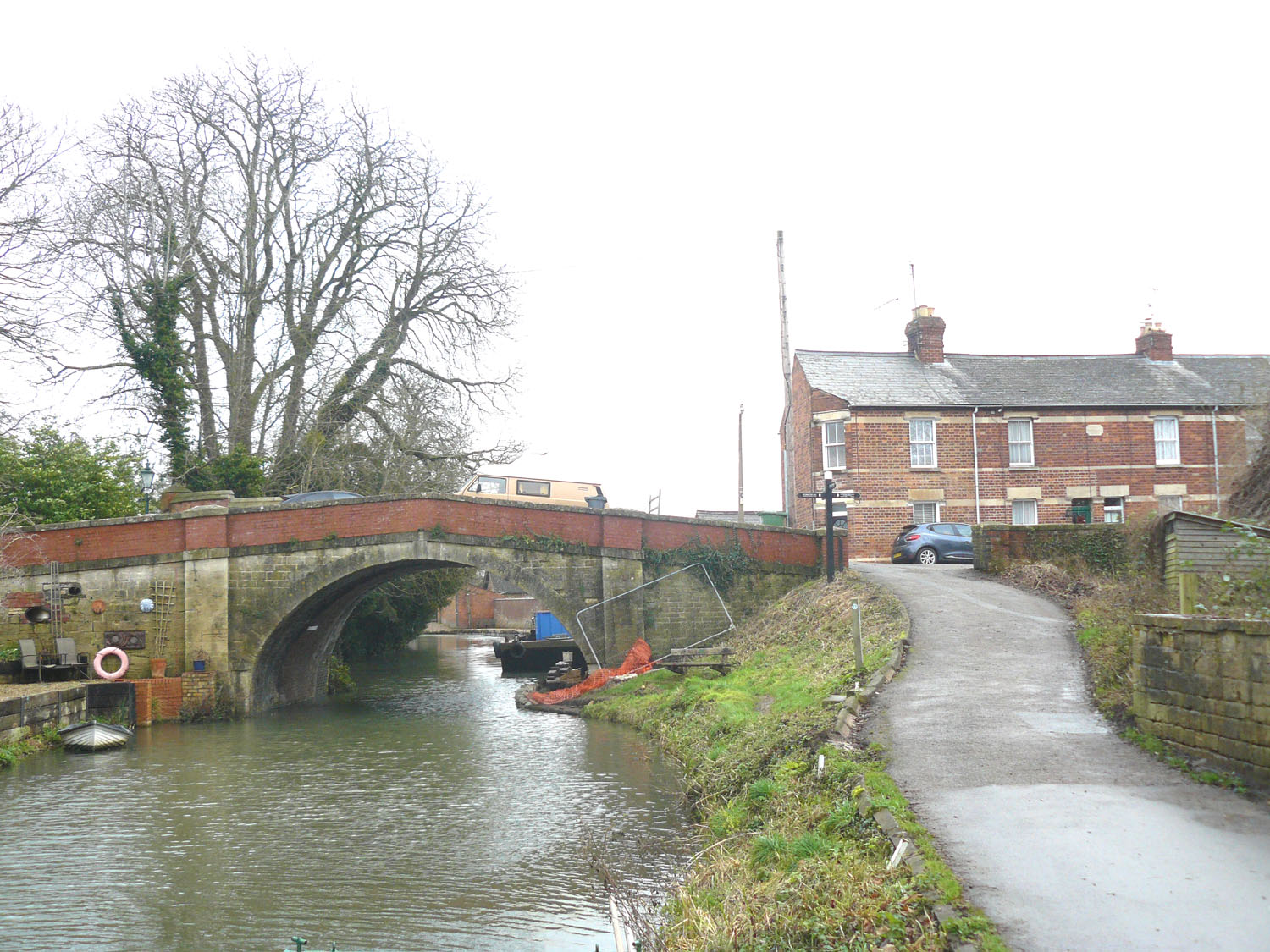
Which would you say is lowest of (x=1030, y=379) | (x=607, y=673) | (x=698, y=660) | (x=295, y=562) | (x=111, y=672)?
(x=607, y=673)

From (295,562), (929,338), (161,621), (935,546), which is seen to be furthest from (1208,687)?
(929,338)

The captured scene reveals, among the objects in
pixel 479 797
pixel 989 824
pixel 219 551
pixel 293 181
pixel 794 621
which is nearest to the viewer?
pixel 989 824

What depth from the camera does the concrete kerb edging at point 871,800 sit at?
489cm

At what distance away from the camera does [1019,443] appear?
28.5m

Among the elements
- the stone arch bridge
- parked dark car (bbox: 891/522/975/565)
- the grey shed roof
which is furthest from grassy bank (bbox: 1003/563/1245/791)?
the grey shed roof

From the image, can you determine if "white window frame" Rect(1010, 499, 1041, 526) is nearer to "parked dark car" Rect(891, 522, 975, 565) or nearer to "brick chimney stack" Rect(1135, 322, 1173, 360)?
"parked dark car" Rect(891, 522, 975, 565)

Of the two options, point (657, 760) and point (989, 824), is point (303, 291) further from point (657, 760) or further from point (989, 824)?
point (989, 824)

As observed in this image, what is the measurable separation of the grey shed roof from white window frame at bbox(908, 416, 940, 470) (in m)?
0.48

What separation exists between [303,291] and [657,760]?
18.7 meters

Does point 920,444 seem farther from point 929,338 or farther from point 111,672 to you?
point 111,672

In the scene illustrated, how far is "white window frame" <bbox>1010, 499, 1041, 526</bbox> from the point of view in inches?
1119

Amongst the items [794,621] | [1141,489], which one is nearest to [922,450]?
[1141,489]

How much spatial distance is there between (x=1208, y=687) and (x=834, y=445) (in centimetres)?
2064

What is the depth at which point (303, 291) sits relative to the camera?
2714cm
